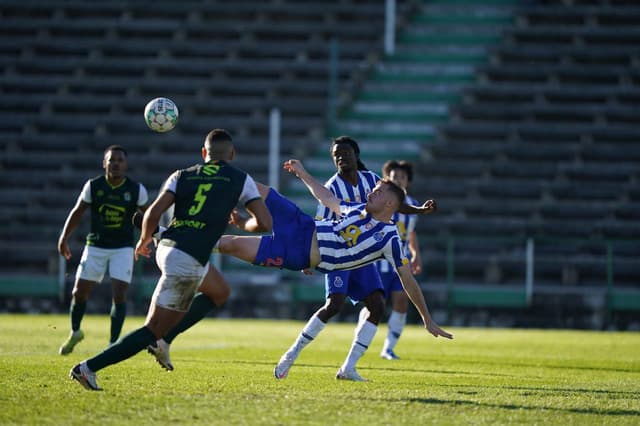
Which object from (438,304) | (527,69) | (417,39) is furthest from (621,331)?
(417,39)

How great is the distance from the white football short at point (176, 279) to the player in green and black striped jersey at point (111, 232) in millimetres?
4573

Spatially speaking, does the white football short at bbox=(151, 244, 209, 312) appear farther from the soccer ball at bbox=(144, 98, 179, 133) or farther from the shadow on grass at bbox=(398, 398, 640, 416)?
the soccer ball at bbox=(144, 98, 179, 133)

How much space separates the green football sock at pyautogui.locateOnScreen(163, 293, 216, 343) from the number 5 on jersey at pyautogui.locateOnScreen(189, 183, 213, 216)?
4.48 ft

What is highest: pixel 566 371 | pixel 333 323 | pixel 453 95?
pixel 453 95

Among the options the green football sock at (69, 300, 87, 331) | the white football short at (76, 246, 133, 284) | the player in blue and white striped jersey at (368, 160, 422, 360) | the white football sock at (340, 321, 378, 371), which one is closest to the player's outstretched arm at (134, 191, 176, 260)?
the white football sock at (340, 321, 378, 371)

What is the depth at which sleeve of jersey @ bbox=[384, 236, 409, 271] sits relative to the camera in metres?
9.03

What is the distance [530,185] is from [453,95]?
13.4ft

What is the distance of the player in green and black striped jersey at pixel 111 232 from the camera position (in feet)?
40.7

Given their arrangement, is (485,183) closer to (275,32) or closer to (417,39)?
(417,39)

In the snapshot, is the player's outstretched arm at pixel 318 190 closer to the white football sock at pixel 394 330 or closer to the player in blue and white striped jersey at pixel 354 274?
the player in blue and white striped jersey at pixel 354 274

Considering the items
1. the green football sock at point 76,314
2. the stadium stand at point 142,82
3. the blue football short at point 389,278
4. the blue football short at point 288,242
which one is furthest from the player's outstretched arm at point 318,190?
the stadium stand at point 142,82

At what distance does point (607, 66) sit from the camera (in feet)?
88.0

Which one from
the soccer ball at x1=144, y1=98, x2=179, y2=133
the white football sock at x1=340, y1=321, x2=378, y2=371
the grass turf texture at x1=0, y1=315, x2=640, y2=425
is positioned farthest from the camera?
the soccer ball at x1=144, y1=98, x2=179, y2=133

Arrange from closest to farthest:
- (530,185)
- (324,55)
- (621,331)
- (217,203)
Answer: (217,203) → (621,331) → (530,185) → (324,55)
